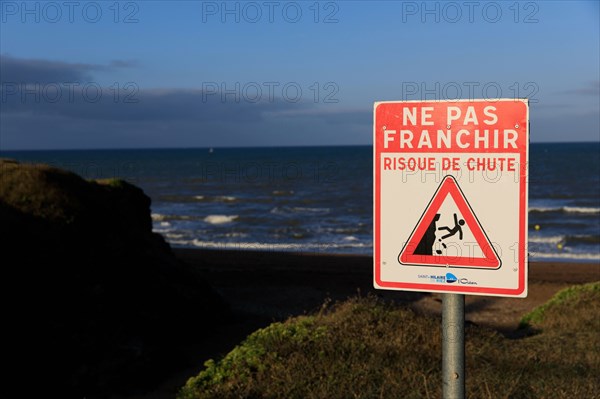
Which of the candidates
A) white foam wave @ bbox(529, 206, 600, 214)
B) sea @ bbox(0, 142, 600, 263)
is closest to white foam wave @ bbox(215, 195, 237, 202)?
sea @ bbox(0, 142, 600, 263)

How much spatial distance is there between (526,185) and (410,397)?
3.49 metres

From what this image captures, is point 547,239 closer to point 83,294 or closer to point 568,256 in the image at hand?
point 568,256

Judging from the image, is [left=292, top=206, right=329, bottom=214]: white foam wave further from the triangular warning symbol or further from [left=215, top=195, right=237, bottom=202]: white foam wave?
the triangular warning symbol

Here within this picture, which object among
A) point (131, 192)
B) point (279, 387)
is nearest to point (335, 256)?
point (131, 192)

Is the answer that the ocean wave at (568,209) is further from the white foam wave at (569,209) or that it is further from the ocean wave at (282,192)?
the ocean wave at (282,192)

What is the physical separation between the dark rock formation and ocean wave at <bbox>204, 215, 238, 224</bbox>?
91.2ft

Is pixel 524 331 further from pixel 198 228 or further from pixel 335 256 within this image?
pixel 198 228

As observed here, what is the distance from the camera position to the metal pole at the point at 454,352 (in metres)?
2.38

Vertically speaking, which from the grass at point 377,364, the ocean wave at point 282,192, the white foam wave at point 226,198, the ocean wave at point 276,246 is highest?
the grass at point 377,364

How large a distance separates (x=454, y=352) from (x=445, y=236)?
0.43 metres

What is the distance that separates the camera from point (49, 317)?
1015cm

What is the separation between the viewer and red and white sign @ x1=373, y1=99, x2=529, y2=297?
7.98 ft

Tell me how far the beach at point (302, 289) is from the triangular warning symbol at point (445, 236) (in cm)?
821

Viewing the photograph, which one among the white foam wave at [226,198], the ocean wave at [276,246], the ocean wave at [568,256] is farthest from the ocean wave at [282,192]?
the ocean wave at [568,256]
